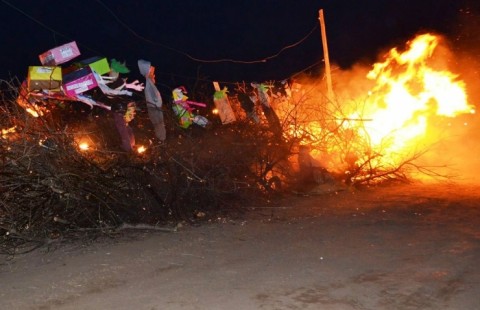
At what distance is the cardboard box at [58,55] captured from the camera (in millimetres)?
7430

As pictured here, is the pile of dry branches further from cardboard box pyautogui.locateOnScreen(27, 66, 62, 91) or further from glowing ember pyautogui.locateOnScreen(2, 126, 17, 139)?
cardboard box pyautogui.locateOnScreen(27, 66, 62, 91)

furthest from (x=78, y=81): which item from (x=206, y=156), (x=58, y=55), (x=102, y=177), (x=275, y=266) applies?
(x=275, y=266)

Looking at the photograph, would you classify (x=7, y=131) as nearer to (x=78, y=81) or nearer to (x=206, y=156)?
(x=78, y=81)

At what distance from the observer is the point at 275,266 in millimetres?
5242

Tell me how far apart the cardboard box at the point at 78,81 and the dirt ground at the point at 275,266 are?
8.38 ft

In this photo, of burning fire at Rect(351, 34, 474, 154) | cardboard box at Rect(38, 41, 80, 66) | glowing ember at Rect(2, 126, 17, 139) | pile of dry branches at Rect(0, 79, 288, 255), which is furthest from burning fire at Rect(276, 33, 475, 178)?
glowing ember at Rect(2, 126, 17, 139)

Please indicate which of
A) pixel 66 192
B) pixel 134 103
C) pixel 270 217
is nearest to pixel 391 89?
pixel 270 217

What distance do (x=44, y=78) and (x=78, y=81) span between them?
0.52 m

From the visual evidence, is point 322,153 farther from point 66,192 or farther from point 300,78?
point 66,192

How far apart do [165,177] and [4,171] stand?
8.37 feet

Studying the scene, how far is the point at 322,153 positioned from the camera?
10.8 m

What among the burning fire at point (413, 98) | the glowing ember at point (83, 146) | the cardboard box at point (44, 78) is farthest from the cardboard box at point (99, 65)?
the burning fire at point (413, 98)

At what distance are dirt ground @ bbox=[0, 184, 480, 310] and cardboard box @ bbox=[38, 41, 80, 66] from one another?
10.5 ft

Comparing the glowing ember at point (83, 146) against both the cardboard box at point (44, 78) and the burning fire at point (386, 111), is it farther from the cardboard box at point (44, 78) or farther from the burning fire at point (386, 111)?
the burning fire at point (386, 111)
